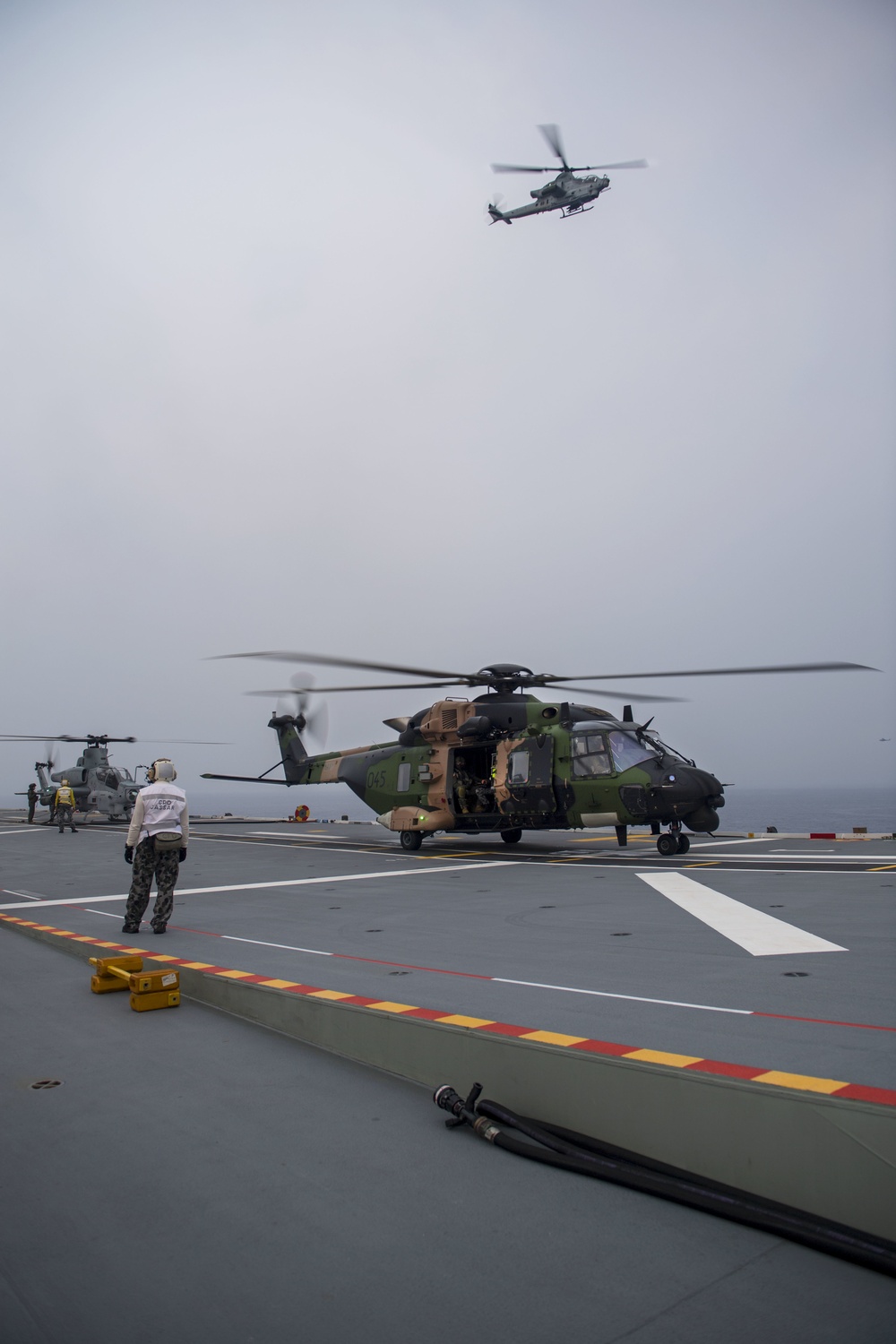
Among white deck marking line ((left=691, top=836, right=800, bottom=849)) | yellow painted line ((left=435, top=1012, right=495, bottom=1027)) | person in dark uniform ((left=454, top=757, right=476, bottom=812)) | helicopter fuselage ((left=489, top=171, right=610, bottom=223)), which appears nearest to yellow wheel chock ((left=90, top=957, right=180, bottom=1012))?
yellow painted line ((left=435, top=1012, right=495, bottom=1027))

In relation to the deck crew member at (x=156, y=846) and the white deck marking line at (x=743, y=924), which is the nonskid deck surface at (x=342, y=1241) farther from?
the deck crew member at (x=156, y=846)

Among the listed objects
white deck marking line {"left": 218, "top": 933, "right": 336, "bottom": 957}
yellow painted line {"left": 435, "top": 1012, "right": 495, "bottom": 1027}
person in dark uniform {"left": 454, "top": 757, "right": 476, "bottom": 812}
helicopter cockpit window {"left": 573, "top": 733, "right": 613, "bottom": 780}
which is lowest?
white deck marking line {"left": 218, "top": 933, "right": 336, "bottom": 957}

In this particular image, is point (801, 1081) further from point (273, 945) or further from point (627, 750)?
point (627, 750)

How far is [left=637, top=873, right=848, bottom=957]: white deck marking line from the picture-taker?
5586 mm

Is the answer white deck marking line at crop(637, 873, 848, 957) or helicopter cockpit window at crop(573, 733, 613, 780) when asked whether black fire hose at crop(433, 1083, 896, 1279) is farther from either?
helicopter cockpit window at crop(573, 733, 613, 780)

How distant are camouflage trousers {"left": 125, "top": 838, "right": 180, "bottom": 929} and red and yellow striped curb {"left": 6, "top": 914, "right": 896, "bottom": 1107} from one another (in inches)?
77.0

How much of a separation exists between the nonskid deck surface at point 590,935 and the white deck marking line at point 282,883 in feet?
0.16

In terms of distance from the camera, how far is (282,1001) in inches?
154

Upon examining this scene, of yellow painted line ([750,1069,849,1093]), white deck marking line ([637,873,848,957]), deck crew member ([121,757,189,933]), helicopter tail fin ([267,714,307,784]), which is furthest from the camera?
helicopter tail fin ([267,714,307,784])

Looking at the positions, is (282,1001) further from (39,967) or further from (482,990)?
(39,967)

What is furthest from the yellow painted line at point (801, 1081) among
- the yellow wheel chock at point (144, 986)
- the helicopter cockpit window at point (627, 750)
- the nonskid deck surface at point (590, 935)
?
the helicopter cockpit window at point (627, 750)

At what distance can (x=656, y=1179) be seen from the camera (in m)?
2.26

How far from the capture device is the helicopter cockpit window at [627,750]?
13383 mm

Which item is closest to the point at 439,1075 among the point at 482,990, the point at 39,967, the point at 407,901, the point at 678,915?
the point at 482,990
